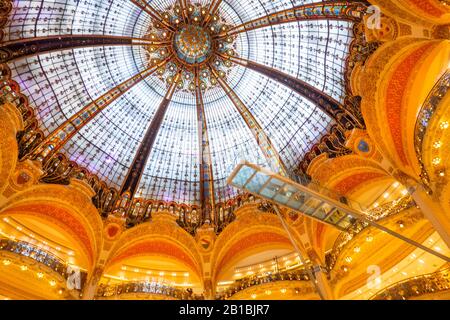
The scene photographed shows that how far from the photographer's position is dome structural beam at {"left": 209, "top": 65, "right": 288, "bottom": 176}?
19789 mm

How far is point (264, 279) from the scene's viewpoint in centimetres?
1661

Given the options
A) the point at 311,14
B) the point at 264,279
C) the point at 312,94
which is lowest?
the point at 264,279

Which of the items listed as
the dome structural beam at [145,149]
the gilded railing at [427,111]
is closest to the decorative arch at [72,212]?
the dome structural beam at [145,149]

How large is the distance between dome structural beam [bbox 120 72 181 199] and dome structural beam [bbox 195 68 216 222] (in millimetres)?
1824

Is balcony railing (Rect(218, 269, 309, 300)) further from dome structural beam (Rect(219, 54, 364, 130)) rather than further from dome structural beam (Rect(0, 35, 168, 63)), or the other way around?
dome structural beam (Rect(0, 35, 168, 63))

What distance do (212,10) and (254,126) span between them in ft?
25.5

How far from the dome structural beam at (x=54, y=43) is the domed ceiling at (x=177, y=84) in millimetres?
141

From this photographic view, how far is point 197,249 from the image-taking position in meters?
18.6

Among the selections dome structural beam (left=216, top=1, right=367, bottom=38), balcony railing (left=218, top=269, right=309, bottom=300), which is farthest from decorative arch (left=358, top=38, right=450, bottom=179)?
balcony railing (left=218, top=269, right=309, bottom=300)

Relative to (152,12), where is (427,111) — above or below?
below

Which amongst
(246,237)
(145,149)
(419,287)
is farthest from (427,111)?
(145,149)

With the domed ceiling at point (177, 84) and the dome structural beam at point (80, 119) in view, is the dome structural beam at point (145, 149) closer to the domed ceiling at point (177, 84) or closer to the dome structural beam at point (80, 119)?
the domed ceiling at point (177, 84)

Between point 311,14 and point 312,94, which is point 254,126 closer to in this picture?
point 312,94

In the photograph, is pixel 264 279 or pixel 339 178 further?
pixel 339 178
